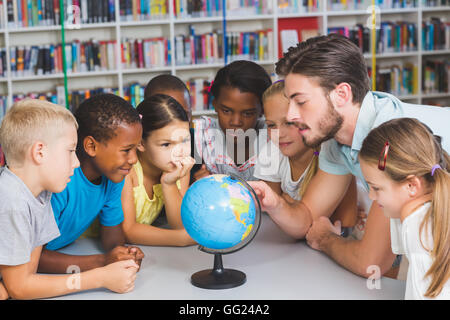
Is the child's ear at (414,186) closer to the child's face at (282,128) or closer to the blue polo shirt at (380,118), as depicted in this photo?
the blue polo shirt at (380,118)

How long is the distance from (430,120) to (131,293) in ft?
4.00

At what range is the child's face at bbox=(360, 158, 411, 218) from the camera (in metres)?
1.60

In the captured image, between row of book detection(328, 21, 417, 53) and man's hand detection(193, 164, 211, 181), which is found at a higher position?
row of book detection(328, 21, 417, 53)

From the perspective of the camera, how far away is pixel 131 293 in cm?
176

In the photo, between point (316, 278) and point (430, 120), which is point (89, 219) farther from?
point (430, 120)

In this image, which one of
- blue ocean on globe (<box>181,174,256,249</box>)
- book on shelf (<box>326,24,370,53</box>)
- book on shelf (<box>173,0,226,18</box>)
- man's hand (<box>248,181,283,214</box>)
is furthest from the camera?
book on shelf (<box>326,24,370,53</box>)

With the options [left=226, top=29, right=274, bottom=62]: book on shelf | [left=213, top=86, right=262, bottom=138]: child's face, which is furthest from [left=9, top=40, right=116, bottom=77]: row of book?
[left=213, top=86, right=262, bottom=138]: child's face

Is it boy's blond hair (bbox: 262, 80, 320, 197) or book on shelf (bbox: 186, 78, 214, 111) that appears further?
book on shelf (bbox: 186, 78, 214, 111)

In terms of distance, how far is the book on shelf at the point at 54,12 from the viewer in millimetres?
5488

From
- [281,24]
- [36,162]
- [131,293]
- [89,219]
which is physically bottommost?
[131,293]

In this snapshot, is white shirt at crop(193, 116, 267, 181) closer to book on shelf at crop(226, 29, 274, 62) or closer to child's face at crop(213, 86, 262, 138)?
child's face at crop(213, 86, 262, 138)

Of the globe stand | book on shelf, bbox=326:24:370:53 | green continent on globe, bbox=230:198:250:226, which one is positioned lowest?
the globe stand

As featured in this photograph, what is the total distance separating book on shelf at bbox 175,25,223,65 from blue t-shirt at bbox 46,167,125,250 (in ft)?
12.9
